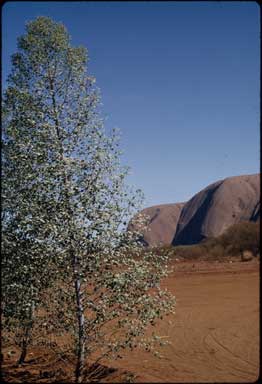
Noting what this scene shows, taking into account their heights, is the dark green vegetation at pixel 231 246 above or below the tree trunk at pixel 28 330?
below

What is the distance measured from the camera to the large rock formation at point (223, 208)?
395ft

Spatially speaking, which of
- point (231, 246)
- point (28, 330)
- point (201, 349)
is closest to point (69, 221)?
point (28, 330)

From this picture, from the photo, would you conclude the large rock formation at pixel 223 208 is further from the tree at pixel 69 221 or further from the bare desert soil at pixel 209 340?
the tree at pixel 69 221

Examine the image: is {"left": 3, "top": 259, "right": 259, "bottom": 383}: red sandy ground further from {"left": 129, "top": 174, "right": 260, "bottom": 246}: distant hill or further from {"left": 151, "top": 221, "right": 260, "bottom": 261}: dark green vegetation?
{"left": 129, "top": 174, "right": 260, "bottom": 246}: distant hill

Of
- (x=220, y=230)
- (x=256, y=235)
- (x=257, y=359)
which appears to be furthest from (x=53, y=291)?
(x=220, y=230)

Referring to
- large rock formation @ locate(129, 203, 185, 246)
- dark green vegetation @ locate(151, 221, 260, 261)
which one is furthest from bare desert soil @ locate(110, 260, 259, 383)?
large rock formation @ locate(129, 203, 185, 246)

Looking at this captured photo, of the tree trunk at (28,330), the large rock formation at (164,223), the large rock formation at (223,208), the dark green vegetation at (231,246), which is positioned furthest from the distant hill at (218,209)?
the tree trunk at (28,330)

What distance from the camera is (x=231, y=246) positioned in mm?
65000

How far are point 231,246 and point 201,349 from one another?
5173cm

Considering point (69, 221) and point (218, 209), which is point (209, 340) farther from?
point (218, 209)

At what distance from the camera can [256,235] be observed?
62.1 metres

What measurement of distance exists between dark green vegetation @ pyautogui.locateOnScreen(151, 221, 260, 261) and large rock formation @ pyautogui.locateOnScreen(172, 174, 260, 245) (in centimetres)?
4522

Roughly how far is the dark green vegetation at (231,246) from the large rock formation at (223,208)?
45216 millimetres

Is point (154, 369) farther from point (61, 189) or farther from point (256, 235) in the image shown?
point (256, 235)
